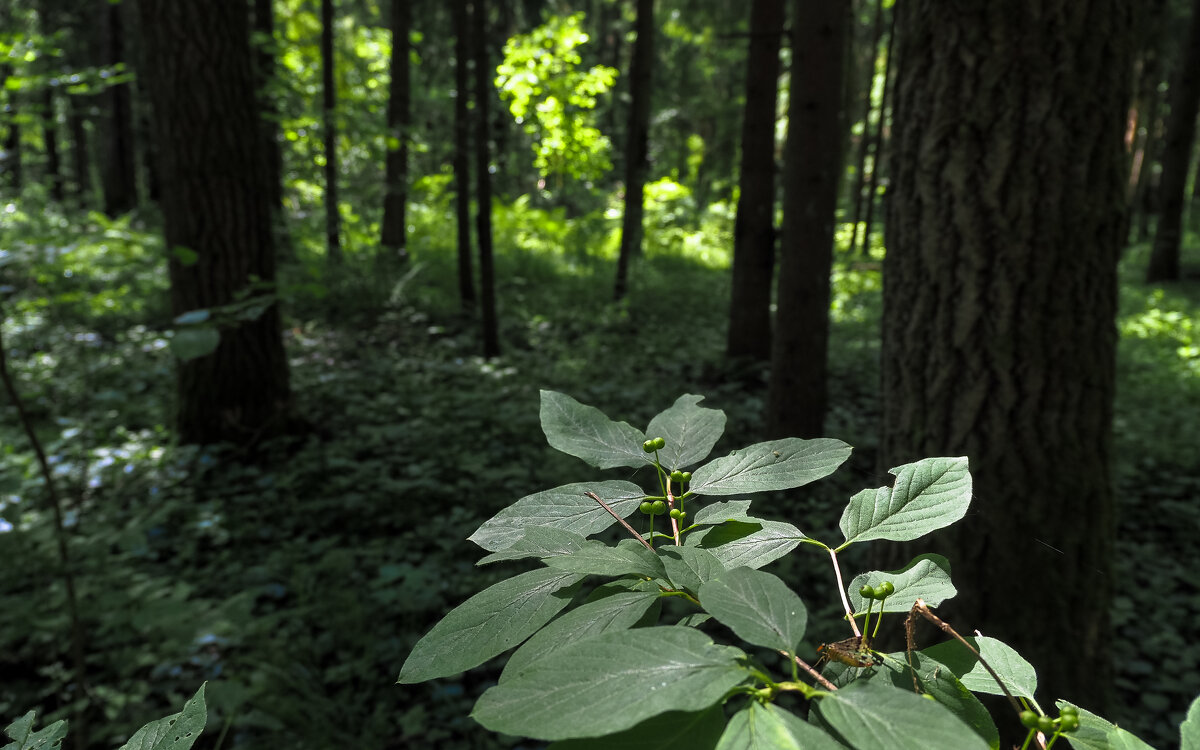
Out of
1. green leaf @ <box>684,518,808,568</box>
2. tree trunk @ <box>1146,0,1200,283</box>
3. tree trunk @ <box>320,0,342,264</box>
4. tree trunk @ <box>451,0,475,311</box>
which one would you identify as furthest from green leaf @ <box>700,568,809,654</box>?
tree trunk @ <box>1146,0,1200,283</box>

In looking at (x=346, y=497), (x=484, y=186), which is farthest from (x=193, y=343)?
(x=484, y=186)

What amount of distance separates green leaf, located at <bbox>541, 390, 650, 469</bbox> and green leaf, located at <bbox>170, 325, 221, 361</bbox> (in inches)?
58.8

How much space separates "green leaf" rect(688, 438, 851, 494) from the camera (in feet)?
1.69

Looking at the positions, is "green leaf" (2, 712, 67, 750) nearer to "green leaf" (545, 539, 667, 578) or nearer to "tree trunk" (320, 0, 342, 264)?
"green leaf" (545, 539, 667, 578)

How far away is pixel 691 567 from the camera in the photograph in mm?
436

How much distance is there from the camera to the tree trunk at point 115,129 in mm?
12641

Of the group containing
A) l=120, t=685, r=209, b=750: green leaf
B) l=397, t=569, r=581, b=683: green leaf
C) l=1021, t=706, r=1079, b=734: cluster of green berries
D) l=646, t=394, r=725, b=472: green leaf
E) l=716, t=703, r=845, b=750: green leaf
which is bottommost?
l=120, t=685, r=209, b=750: green leaf

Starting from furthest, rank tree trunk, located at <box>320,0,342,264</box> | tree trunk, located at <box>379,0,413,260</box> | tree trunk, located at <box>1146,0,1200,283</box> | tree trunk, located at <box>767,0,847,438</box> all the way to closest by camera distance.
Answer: tree trunk, located at <box>1146,0,1200,283</box> < tree trunk, located at <box>379,0,413,260</box> < tree trunk, located at <box>320,0,342,264</box> < tree trunk, located at <box>767,0,847,438</box>

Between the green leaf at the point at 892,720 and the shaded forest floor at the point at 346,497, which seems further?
the shaded forest floor at the point at 346,497

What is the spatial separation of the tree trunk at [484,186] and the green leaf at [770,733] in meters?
6.15

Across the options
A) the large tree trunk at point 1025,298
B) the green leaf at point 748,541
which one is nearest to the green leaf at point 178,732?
the green leaf at point 748,541

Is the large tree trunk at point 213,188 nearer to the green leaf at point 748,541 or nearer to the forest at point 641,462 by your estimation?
the forest at point 641,462

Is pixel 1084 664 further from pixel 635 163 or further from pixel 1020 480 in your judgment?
pixel 635 163

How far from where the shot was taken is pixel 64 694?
7.55ft
